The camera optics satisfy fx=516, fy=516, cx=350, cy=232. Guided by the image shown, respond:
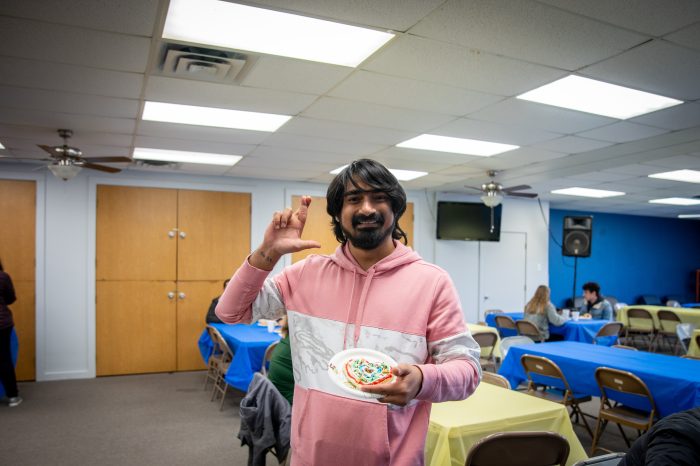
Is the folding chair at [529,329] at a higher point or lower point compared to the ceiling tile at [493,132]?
lower

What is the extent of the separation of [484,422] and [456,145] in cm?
356

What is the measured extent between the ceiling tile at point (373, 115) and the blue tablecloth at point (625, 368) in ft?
7.58

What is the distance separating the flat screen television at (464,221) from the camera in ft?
30.0

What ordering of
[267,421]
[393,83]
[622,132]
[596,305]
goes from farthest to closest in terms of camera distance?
1. [596,305]
2. [622,132]
3. [393,83]
4. [267,421]

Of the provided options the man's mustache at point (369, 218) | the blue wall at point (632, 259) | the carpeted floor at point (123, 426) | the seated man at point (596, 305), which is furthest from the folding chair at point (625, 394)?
the blue wall at point (632, 259)

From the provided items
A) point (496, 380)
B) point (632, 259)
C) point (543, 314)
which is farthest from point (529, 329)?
point (632, 259)

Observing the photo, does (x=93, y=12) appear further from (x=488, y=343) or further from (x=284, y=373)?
(x=488, y=343)

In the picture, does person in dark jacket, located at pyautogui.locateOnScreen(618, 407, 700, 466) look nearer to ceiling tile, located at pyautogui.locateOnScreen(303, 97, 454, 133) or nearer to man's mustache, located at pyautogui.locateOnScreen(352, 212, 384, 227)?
man's mustache, located at pyautogui.locateOnScreen(352, 212, 384, 227)

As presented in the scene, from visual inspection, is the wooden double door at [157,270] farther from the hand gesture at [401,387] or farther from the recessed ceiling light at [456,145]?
the hand gesture at [401,387]

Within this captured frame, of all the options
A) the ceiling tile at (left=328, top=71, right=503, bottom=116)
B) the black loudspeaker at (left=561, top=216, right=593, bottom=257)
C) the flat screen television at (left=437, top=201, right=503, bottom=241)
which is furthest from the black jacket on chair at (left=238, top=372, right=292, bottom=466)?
the black loudspeaker at (left=561, top=216, right=593, bottom=257)

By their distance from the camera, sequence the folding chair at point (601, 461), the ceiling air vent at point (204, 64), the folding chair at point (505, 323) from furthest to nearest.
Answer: the folding chair at point (505, 323) → the ceiling air vent at point (204, 64) → the folding chair at point (601, 461)

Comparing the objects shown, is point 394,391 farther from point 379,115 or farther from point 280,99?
point 379,115

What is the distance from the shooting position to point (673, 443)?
1.18 m

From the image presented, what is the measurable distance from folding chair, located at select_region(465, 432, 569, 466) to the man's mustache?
1371 millimetres
